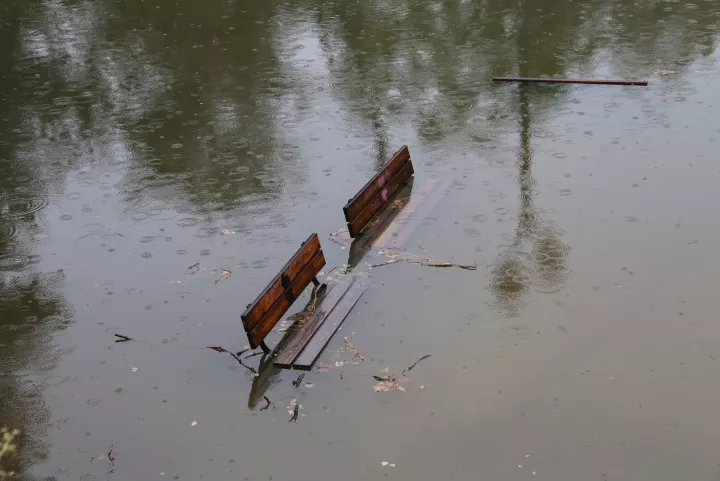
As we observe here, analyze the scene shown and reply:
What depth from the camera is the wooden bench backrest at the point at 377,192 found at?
9312mm

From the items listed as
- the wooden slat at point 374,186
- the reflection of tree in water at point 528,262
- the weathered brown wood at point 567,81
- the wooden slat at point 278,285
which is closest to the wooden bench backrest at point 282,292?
the wooden slat at point 278,285

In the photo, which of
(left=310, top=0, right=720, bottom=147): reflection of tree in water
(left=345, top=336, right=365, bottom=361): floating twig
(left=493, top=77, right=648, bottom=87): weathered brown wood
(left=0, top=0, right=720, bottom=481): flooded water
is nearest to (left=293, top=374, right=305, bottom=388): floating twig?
(left=0, top=0, right=720, bottom=481): flooded water

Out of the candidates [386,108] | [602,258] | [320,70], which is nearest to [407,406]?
[602,258]

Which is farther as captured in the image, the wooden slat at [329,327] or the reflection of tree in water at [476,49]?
the reflection of tree in water at [476,49]

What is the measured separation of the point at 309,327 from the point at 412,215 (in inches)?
105

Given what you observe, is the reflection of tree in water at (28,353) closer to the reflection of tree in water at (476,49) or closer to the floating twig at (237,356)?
the floating twig at (237,356)

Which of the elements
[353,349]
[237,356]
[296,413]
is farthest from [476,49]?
[296,413]

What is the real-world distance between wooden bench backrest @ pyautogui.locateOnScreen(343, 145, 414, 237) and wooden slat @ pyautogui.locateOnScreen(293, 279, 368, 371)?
3.21ft

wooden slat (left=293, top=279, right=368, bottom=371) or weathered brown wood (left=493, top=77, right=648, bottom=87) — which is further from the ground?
wooden slat (left=293, top=279, right=368, bottom=371)

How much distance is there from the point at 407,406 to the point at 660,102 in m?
8.13

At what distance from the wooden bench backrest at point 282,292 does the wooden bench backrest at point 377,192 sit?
3.34 ft

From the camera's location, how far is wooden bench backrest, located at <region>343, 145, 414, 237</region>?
931cm

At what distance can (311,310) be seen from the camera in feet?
26.7

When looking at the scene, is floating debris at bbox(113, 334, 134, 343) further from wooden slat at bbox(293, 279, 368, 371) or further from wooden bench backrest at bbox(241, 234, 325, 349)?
wooden slat at bbox(293, 279, 368, 371)
